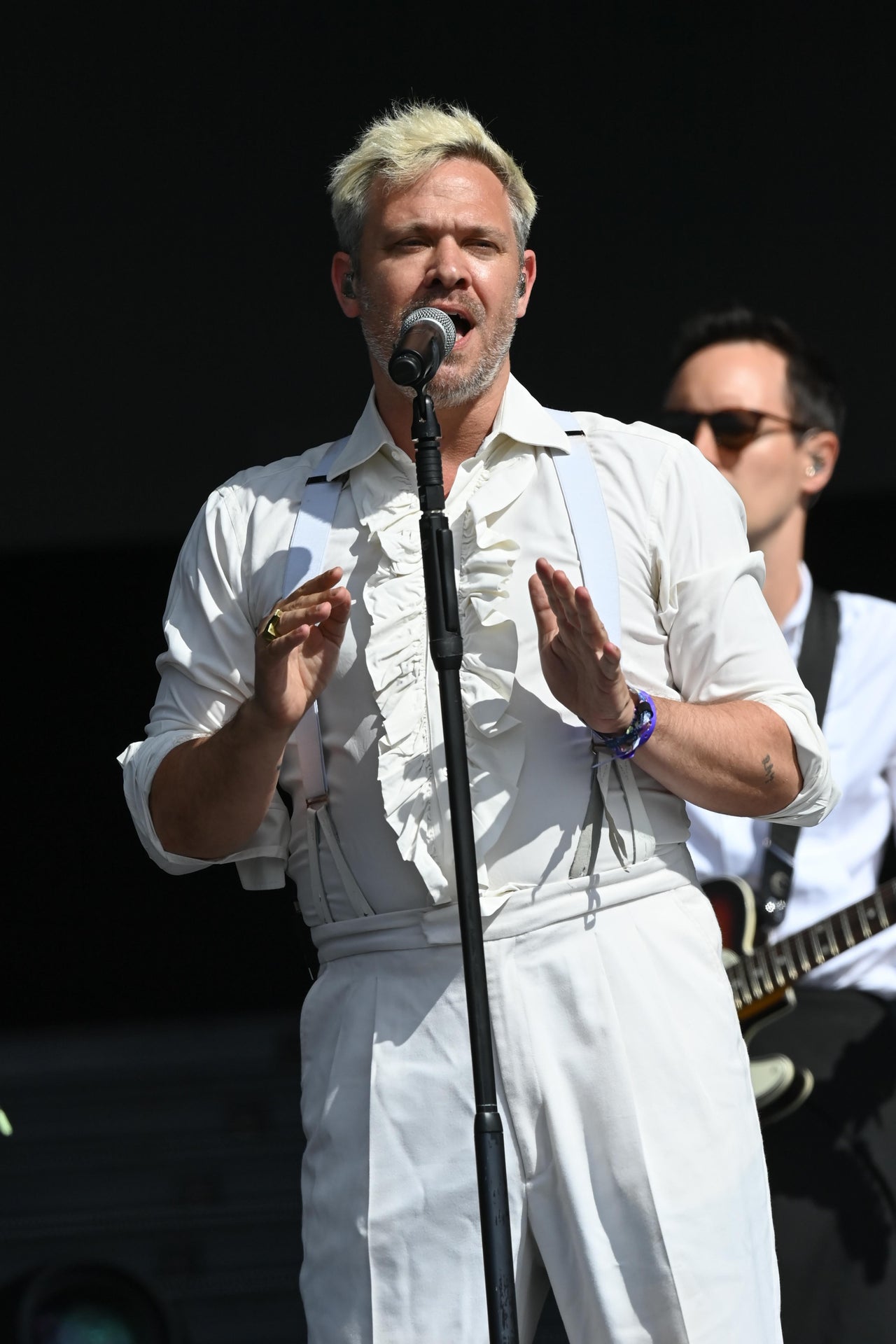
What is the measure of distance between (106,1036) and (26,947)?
303 mm

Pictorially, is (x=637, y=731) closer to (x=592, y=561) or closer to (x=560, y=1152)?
(x=592, y=561)

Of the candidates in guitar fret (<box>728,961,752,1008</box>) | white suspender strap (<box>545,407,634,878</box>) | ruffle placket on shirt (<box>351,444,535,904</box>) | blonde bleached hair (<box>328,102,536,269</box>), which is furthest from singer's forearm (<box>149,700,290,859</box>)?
guitar fret (<box>728,961,752,1008</box>)

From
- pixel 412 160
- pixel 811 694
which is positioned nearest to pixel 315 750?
pixel 412 160

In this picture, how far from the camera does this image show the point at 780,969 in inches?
117

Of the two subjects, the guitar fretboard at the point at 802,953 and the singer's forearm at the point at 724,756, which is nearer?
the singer's forearm at the point at 724,756

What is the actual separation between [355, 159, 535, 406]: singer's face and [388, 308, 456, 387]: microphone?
137mm

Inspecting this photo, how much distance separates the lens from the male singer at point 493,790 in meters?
1.72

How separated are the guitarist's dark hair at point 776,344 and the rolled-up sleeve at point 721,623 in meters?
1.55

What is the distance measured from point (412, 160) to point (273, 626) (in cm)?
65

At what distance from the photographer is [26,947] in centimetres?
409

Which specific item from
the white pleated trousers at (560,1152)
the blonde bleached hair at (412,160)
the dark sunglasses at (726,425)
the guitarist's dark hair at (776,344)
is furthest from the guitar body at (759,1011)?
the blonde bleached hair at (412,160)

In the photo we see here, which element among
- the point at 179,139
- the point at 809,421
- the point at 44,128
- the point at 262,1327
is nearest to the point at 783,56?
the point at 809,421

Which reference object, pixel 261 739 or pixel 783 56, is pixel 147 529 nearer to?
pixel 783 56

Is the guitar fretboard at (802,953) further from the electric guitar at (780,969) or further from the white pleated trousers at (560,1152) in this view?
the white pleated trousers at (560,1152)
